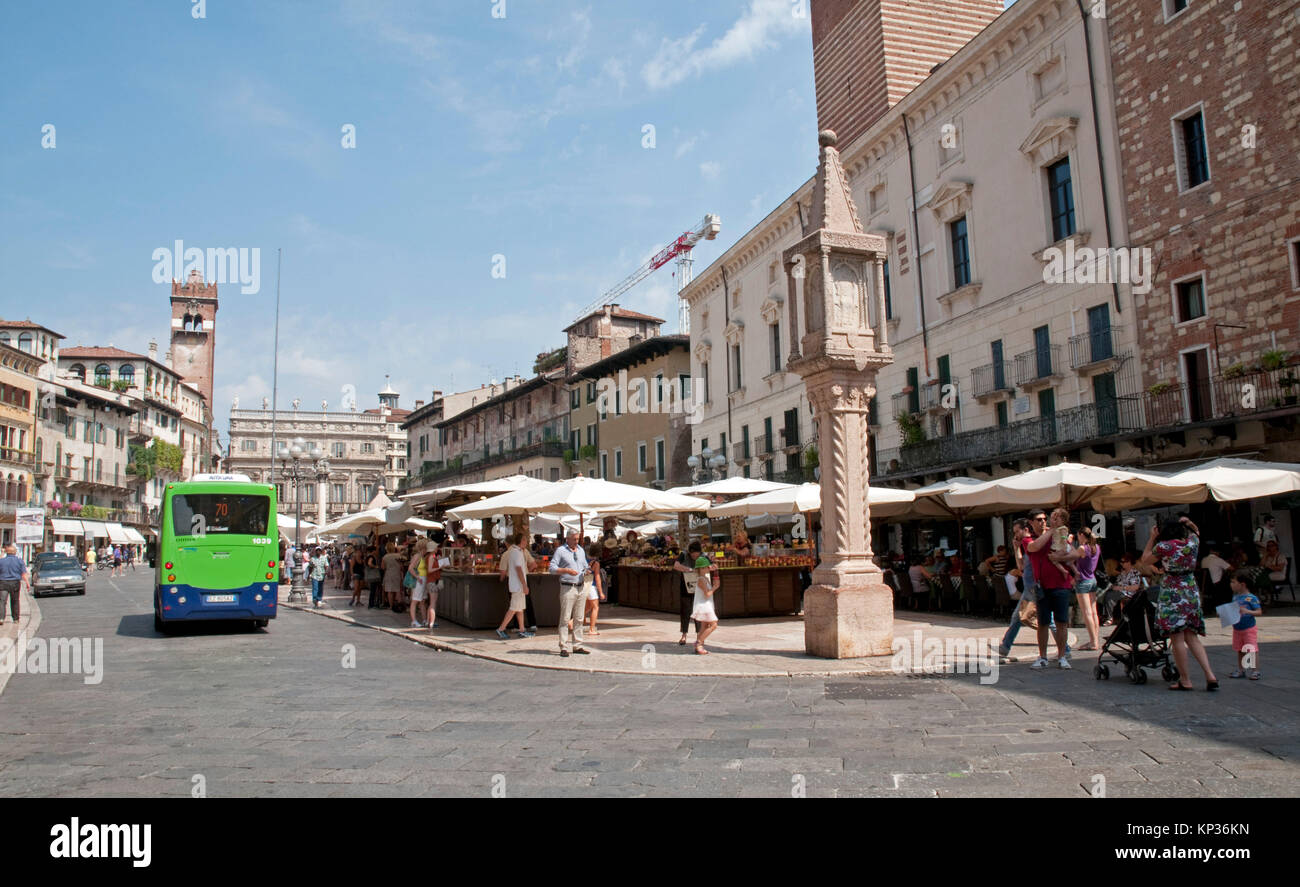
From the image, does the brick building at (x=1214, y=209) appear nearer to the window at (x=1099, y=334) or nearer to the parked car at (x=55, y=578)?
the window at (x=1099, y=334)

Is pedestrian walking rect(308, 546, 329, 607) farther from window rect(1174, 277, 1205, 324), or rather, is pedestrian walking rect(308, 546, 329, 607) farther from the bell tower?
the bell tower

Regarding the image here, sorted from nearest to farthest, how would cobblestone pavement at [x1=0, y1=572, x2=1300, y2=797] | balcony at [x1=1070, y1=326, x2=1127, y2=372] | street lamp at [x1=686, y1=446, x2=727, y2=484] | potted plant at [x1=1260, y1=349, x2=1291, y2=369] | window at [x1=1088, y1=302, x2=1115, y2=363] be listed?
cobblestone pavement at [x1=0, y1=572, x2=1300, y2=797], potted plant at [x1=1260, y1=349, x2=1291, y2=369], balcony at [x1=1070, y1=326, x2=1127, y2=372], window at [x1=1088, y1=302, x2=1115, y2=363], street lamp at [x1=686, y1=446, x2=727, y2=484]

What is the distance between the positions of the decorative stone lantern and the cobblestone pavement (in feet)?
4.16

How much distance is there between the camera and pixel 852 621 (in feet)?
36.3

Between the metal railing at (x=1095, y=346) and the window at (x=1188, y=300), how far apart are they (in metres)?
1.38

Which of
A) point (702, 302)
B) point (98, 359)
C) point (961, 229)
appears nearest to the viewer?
point (961, 229)

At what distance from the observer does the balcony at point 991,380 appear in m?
25.0

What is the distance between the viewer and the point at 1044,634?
10.1 metres

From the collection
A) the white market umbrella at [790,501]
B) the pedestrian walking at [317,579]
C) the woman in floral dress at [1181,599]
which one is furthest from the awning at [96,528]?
the woman in floral dress at [1181,599]

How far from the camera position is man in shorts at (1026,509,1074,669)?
9.86 meters

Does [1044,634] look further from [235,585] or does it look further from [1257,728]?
[235,585]

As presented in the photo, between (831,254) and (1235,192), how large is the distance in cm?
1272

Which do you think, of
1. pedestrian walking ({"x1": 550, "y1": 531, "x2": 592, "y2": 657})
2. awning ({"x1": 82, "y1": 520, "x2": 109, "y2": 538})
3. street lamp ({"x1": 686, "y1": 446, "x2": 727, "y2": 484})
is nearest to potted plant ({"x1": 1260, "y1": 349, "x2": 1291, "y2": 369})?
pedestrian walking ({"x1": 550, "y1": 531, "x2": 592, "y2": 657})

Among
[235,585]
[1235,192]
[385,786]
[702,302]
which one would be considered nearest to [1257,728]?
[385,786]
